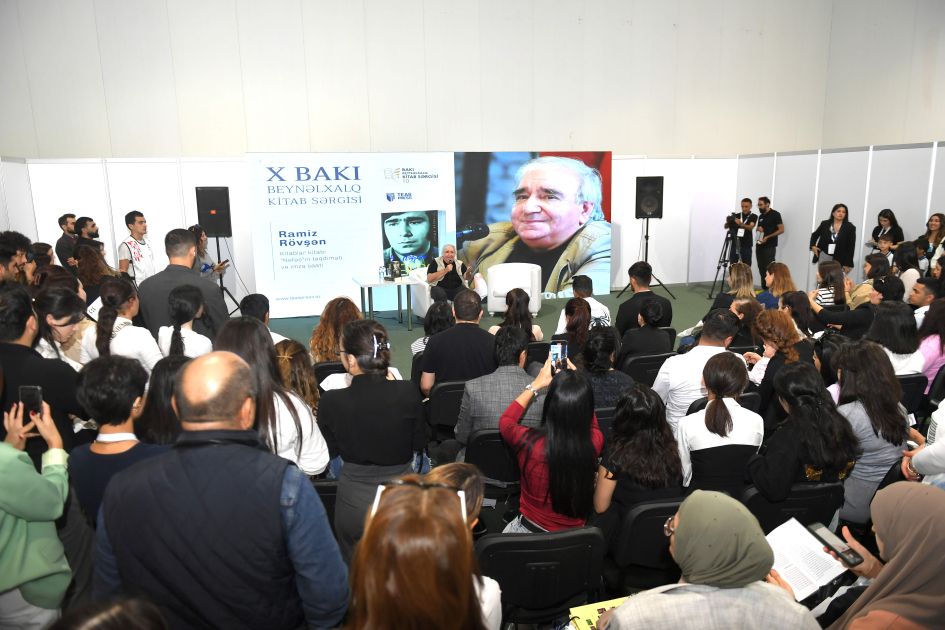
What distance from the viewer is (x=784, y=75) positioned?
1221 centimetres

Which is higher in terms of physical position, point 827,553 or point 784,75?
point 784,75

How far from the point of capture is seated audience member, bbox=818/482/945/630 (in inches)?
65.5

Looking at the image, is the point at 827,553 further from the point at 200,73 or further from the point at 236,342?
the point at 200,73

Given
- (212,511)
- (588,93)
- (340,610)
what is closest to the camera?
(212,511)

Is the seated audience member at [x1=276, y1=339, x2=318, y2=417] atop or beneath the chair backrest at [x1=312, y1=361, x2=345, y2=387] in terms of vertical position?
atop

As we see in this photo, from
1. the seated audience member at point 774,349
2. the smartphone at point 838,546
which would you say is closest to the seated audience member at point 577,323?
the seated audience member at point 774,349

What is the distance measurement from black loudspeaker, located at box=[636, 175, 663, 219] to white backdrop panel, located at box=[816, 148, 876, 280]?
95.6 inches

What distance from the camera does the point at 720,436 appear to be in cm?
281

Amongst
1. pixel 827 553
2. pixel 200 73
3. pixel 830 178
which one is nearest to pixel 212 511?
pixel 827 553

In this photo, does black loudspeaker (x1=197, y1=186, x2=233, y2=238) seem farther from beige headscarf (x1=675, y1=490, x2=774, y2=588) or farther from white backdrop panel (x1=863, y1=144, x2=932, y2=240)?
white backdrop panel (x1=863, y1=144, x2=932, y2=240)

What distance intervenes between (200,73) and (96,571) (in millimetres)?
9305

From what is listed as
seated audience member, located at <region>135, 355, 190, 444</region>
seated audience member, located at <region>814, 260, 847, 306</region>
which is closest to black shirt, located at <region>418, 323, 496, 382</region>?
seated audience member, located at <region>135, 355, 190, 444</region>

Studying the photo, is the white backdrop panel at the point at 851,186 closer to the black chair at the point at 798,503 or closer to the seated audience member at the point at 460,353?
the seated audience member at the point at 460,353

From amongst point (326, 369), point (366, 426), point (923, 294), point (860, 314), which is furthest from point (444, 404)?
point (923, 294)
